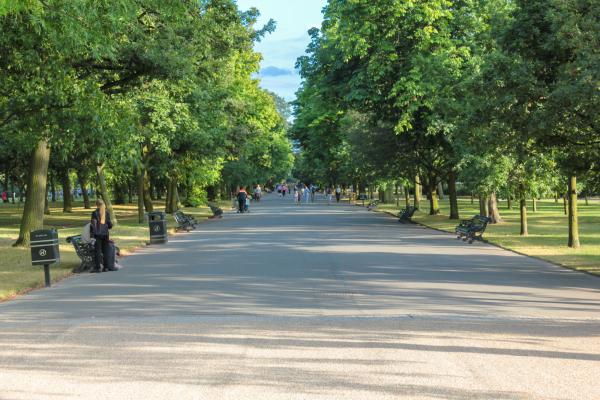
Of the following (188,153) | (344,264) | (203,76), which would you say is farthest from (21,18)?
(188,153)

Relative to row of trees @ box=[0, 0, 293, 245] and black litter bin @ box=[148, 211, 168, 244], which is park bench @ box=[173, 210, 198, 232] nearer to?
row of trees @ box=[0, 0, 293, 245]

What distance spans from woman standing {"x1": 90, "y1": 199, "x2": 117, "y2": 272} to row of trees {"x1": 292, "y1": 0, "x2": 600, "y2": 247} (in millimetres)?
9048

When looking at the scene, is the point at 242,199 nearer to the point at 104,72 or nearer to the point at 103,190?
the point at 103,190

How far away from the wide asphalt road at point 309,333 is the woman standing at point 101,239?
57cm

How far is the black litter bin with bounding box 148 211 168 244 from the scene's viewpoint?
1061 inches

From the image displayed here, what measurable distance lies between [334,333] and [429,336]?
109cm

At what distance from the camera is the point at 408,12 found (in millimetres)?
33656

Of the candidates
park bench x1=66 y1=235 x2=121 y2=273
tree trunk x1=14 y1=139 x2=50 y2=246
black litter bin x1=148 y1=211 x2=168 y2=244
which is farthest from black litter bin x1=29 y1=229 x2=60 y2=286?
black litter bin x1=148 y1=211 x2=168 y2=244

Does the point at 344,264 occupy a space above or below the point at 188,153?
below

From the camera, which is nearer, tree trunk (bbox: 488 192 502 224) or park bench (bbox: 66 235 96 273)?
park bench (bbox: 66 235 96 273)

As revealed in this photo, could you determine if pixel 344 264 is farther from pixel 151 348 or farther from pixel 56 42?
pixel 151 348

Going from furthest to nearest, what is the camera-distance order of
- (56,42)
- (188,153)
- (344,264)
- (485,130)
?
(188,153) → (485,130) → (344,264) → (56,42)

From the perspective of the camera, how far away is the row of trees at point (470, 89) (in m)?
17.3

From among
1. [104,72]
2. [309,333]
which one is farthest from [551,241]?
[309,333]
